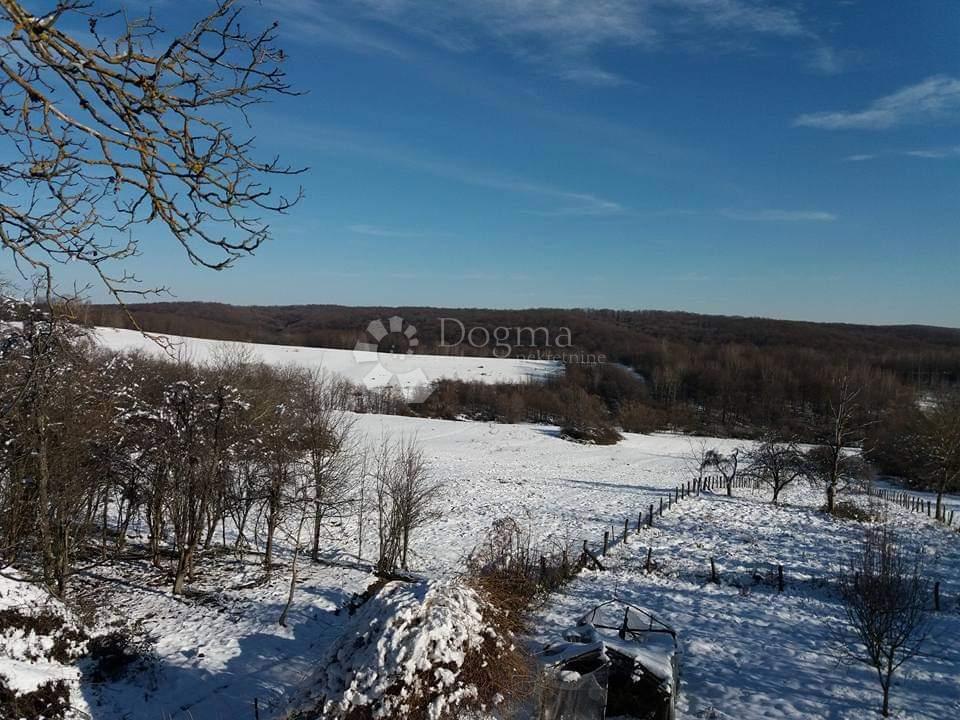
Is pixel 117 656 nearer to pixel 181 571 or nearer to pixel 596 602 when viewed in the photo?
pixel 181 571

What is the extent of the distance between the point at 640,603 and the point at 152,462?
13082 mm

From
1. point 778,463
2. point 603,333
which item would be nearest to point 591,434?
point 778,463

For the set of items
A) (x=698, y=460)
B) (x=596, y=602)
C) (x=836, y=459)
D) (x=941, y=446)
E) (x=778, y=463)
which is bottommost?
(x=698, y=460)

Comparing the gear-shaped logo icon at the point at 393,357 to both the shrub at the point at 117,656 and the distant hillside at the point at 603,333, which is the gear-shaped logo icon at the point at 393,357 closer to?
the distant hillside at the point at 603,333

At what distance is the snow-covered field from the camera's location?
1024cm

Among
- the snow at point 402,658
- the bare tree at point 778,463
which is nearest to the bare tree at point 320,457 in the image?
the snow at point 402,658

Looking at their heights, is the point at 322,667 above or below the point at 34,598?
above

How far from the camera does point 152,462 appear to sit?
16062 millimetres

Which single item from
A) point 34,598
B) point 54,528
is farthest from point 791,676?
point 54,528

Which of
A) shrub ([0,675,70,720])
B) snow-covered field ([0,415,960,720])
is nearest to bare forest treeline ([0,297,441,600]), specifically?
snow-covered field ([0,415,960,720])

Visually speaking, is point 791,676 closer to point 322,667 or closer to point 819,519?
point 322,667

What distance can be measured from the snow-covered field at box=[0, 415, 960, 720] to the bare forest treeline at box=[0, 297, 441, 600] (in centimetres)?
107

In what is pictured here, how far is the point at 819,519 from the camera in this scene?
87.4 ft

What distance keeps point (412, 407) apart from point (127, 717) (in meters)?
58.6
